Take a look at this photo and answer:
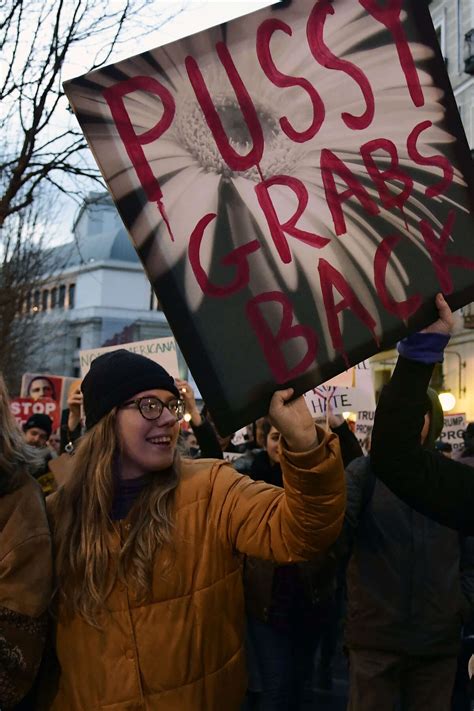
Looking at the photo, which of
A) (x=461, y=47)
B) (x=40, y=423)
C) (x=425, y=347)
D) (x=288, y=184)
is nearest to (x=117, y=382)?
(x=288, y=184)

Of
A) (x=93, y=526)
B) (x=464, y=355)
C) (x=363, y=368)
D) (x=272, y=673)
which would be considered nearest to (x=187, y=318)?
(x=93, y=526)

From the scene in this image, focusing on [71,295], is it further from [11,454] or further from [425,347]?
[425,347]

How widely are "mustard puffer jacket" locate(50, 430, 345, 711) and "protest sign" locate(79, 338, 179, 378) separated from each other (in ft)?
22.0

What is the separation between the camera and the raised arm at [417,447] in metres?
2.27

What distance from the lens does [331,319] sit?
2.24m

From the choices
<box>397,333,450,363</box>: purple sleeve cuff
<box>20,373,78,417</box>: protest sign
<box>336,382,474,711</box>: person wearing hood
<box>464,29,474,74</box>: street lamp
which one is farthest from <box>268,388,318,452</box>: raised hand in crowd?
<box>464,29,474,74</box>: street lamp

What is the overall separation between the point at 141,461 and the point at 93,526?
219 millimetres

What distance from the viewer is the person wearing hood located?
400 centimetres

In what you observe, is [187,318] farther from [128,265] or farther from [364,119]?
[128,265]

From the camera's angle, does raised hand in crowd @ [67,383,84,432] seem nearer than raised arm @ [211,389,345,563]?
No

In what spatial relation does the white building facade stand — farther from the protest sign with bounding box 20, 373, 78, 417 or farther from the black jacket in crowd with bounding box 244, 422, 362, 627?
the black jacket in crowd with bounding box 244, 422, 362, 627

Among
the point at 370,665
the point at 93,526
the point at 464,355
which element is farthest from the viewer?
the point at 464,355

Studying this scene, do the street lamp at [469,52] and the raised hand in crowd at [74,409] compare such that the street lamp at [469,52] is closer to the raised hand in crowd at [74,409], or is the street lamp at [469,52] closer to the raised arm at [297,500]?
the raised hand in crowd at [74,409]

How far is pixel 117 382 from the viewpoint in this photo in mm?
2703
